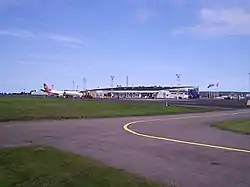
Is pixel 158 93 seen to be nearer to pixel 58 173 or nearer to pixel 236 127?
pixel 236 127

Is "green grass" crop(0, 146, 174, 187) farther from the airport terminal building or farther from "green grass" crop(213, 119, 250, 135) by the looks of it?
the airport terminal building

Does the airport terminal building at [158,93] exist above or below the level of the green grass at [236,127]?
above

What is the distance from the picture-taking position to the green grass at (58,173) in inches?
316

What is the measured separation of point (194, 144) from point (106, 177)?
793 centimetres

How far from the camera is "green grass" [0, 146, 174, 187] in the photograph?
8.04 meters

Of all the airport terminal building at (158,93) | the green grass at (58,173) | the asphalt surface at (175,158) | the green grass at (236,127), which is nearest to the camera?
the green grass at (58,173)

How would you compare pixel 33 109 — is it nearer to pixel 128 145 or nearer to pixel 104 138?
pixel 104 138

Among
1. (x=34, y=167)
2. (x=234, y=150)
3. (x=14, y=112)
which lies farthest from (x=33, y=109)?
(x=34, y=167)

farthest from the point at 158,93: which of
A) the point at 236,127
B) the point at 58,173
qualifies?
the point at 58,173

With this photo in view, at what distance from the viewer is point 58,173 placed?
29.4ft

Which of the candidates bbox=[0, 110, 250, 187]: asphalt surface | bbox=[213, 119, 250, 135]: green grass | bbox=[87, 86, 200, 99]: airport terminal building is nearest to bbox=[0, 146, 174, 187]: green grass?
bbox=[0, 110, 250, 187]: asphalt surface

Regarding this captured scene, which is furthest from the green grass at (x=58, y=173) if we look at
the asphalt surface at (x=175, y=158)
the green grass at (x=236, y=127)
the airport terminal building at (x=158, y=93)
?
the airport terminal building at (x=158, y=93)

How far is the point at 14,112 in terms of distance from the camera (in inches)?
1399

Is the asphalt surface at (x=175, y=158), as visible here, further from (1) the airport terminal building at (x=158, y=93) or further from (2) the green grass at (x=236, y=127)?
(1) the airport terminal building at (x=158, y=93)
